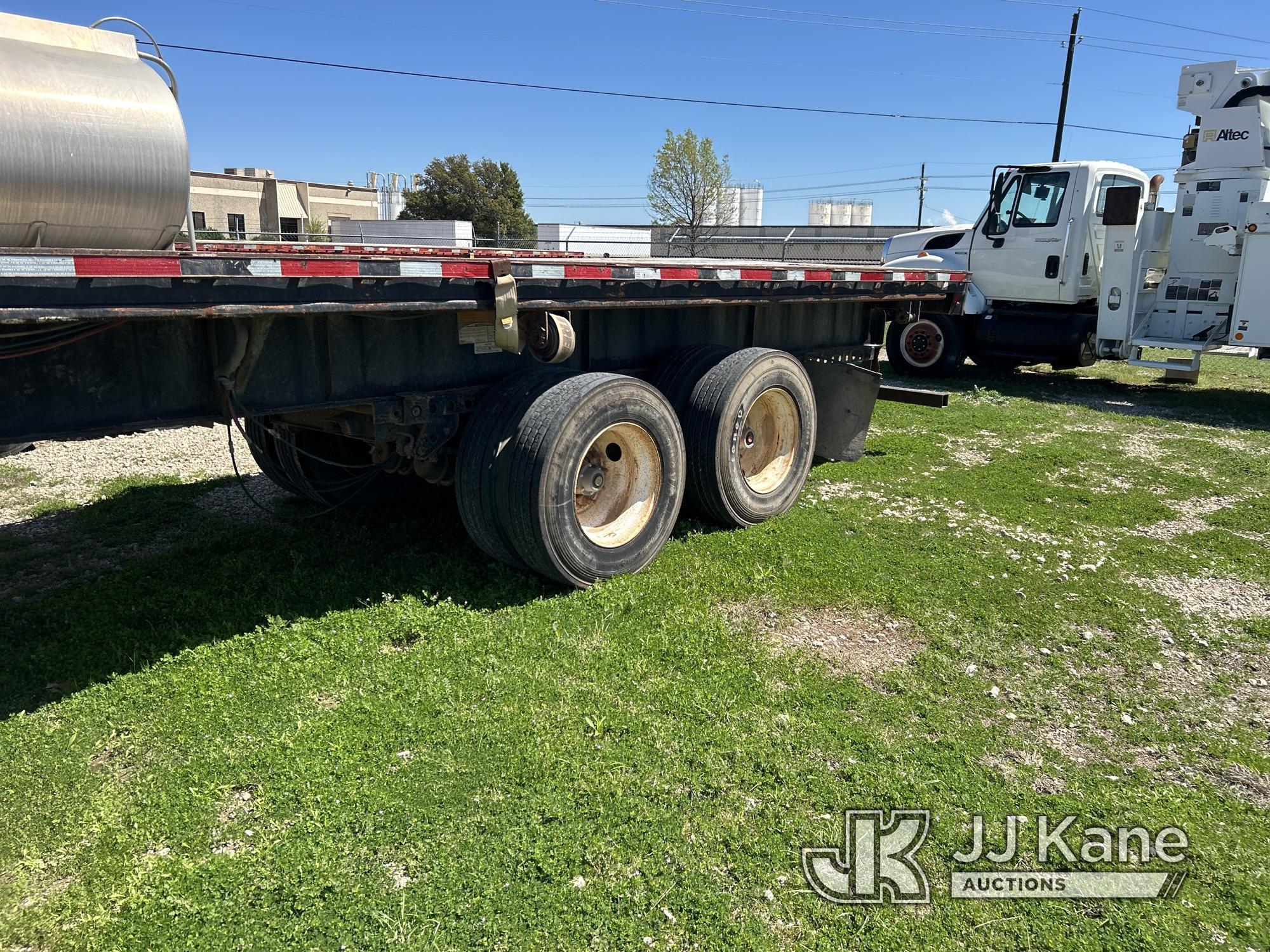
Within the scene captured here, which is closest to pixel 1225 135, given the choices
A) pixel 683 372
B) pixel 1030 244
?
pixel 1030 244

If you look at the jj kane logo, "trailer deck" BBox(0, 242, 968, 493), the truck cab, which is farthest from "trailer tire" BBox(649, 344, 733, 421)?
the truck cab

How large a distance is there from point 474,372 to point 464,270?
0.79 m

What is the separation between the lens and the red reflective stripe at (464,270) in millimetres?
4215

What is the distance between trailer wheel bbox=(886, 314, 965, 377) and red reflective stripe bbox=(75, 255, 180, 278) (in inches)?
449

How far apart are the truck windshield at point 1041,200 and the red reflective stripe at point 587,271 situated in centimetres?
1006

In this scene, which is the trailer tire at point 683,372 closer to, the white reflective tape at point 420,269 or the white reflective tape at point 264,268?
the white reflective tape at point 420,269

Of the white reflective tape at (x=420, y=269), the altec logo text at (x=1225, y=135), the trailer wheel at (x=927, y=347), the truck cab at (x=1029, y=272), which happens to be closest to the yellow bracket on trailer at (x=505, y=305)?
the white reflective tape at (x=420, y=269)

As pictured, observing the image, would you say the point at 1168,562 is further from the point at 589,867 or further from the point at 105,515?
the point at 105,515

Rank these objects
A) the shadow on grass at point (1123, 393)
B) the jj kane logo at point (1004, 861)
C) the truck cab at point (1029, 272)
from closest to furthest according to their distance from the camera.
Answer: the jj kane logo at point (1004, 861)
the shadow on grass at point (1123, 393)
the truck cab at point (1029, 272)

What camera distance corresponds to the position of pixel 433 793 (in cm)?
323

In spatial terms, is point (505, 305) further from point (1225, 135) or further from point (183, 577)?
point (1225, 135)

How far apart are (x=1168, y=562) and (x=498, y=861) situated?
191 inches

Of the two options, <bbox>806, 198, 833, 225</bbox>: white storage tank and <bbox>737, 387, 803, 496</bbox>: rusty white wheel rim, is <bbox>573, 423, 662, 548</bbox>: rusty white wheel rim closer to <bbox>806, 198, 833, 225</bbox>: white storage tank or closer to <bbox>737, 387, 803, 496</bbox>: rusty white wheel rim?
<bbox>737, 387, 803, 496</bbox>: rusty white wheel rim

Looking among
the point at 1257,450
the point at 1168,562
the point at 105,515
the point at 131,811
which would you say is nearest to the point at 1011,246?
the point at 1257,450
